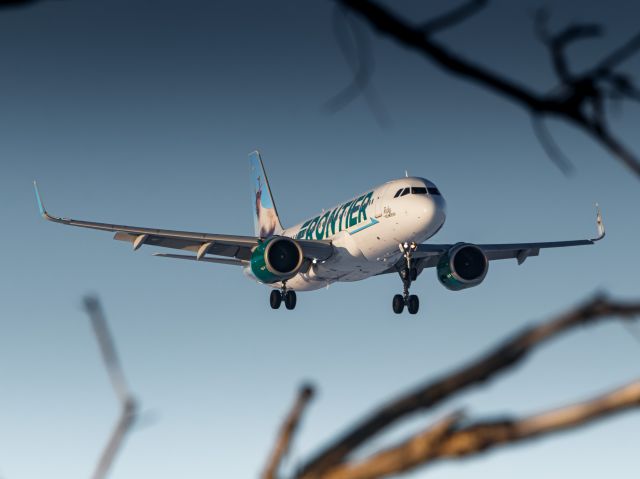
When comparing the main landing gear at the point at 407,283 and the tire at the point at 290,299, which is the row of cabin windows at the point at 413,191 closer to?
the main landing gear at the point at 407,283

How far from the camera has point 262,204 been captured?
215 feet

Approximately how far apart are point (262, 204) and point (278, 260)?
23.0 m

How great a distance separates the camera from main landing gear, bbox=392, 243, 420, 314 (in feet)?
133

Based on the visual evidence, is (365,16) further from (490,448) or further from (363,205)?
(363,205)

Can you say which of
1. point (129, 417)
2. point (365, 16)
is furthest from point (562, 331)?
A: point (129, 417)

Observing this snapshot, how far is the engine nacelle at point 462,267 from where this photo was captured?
45750 mm

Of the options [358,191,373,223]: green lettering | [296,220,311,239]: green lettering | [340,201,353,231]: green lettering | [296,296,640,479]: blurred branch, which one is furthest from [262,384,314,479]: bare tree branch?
[296,220,311,239]: green lettering

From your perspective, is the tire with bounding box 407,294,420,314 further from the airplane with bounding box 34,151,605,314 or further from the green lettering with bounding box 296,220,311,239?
the green lettering with bounding box 296,220,311,239

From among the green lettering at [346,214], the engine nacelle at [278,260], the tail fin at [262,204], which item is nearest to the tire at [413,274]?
the green lettering at [346,214]

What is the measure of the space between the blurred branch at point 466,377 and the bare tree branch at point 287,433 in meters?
0.07

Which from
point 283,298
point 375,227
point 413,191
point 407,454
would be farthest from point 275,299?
point 407,454

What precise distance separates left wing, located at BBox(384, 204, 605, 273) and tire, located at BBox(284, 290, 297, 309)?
4.83m

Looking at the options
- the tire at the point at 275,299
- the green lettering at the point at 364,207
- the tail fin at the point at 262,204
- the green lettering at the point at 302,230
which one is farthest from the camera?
the tail fin at the point at 262,204

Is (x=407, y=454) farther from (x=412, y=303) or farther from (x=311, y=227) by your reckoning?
(x=311, y=227)
